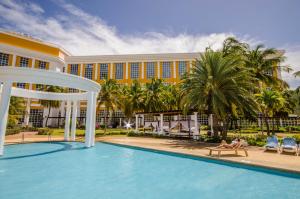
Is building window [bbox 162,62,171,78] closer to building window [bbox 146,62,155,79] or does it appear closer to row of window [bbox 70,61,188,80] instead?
row of window [bbox 70,61,188,80]

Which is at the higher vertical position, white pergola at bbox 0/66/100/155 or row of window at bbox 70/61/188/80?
row of window at bbox 70/61/188/80

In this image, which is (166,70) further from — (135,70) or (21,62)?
(21,62)

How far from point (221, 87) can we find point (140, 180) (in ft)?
42.2

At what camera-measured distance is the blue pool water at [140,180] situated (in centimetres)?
596

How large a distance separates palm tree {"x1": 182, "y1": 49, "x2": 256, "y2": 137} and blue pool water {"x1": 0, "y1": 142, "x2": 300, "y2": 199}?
7.62m

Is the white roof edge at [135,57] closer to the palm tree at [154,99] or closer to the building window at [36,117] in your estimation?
the building window at [36,117]

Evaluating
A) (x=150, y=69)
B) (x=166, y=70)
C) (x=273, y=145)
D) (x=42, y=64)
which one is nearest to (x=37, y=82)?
(x=273, y=145)

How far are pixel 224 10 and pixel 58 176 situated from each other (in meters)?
13.2

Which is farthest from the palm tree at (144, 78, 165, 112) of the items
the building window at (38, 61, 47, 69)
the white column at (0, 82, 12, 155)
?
the building window at (38, 61, 47, 69)

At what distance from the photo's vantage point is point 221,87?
17.5 metres

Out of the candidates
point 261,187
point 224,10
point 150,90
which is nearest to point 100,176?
point 261,187

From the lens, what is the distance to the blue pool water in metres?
5.96

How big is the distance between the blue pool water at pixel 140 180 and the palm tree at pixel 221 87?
7.62 metres

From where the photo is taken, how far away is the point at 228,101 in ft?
56.1
